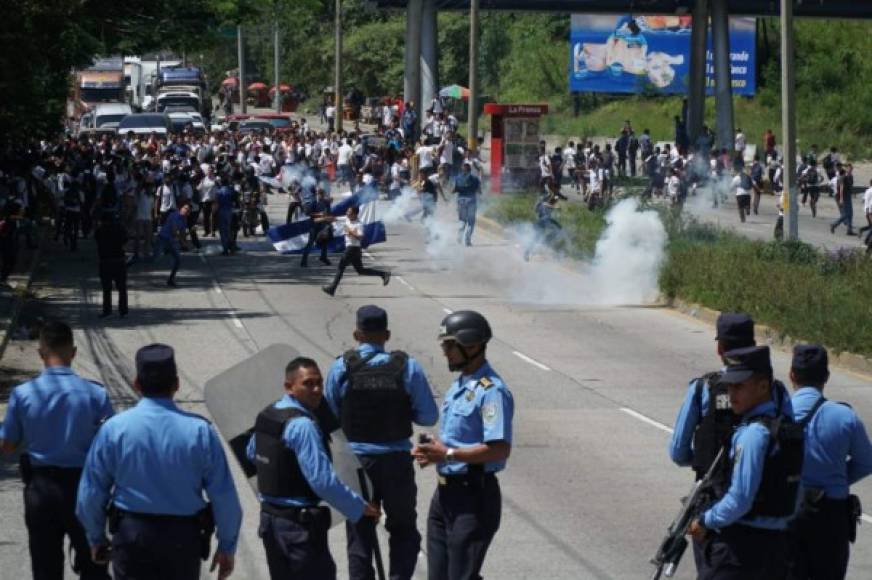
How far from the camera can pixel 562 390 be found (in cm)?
1928

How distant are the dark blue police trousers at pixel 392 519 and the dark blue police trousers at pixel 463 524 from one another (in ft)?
1.61

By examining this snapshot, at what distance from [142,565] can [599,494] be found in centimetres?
668

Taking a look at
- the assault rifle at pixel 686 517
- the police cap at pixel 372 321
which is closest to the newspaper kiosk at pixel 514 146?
the police cap at pixel 372 321

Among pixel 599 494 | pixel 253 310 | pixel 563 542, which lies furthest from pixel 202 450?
pixel 253 310

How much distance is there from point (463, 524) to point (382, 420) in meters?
0.90

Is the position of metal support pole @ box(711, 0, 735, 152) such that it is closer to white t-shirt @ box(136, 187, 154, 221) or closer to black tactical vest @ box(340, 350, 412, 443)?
white t-shirt @ box(136, 187, 154, 221)

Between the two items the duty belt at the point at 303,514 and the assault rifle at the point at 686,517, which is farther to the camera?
the duty belt at the point at 303,514

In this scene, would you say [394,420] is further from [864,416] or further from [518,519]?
[864,416]

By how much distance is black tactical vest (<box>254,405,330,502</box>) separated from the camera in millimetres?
7961

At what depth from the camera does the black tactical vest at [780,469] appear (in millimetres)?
7508

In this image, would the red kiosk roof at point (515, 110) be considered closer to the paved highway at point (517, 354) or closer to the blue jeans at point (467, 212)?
the paved highway at point (517, 354)

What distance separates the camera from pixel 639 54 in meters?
74.9

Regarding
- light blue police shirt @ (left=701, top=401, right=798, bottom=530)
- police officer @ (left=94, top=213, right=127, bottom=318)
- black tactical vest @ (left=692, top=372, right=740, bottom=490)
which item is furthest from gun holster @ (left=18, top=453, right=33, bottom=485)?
police officer @ (left=94, top=213, right=127, bottom=318)

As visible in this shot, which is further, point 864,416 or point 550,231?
point 550,231
